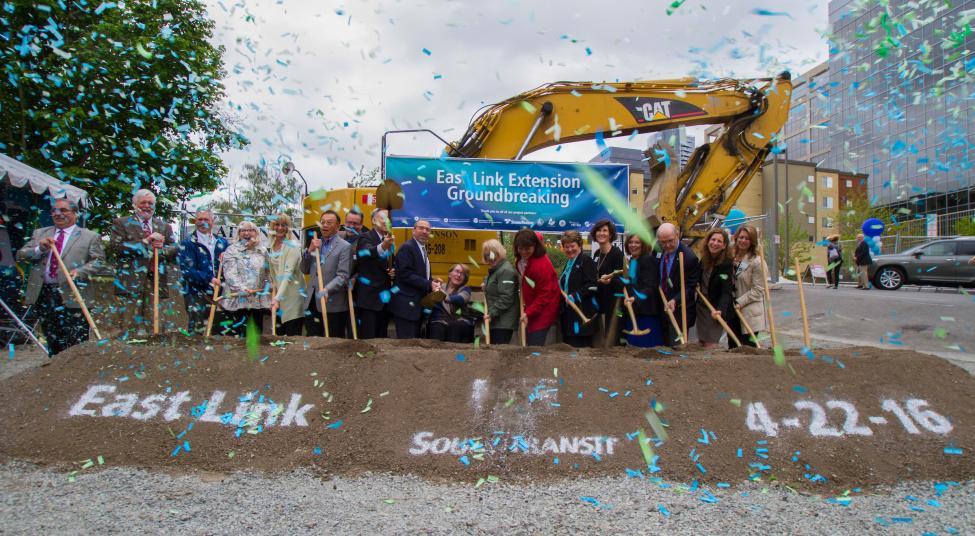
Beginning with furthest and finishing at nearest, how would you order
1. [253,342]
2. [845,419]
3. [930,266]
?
[930,266] < [253,342] < [845,419]

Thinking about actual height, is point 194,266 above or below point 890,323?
above

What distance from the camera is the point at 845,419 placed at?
359 centimetres

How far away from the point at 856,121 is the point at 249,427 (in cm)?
519

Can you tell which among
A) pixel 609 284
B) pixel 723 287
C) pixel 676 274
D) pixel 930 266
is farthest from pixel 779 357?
pixel 930 266

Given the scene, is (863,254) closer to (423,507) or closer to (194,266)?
(423,507)

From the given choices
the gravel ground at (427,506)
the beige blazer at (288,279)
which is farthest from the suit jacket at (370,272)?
the gravel ground at (427,506)

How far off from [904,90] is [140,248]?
21.8ft

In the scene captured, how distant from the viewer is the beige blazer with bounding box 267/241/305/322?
17.5ft

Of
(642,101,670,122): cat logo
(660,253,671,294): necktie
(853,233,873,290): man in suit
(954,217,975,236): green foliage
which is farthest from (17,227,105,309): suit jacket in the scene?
(954,217,975,236): green foliage

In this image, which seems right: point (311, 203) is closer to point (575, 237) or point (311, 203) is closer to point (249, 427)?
point (575, 237)

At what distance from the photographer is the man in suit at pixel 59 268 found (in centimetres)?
511

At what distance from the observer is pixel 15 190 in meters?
7.54

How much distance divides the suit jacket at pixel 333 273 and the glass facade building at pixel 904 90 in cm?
441

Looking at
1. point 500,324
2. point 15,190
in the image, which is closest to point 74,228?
point 15,190
